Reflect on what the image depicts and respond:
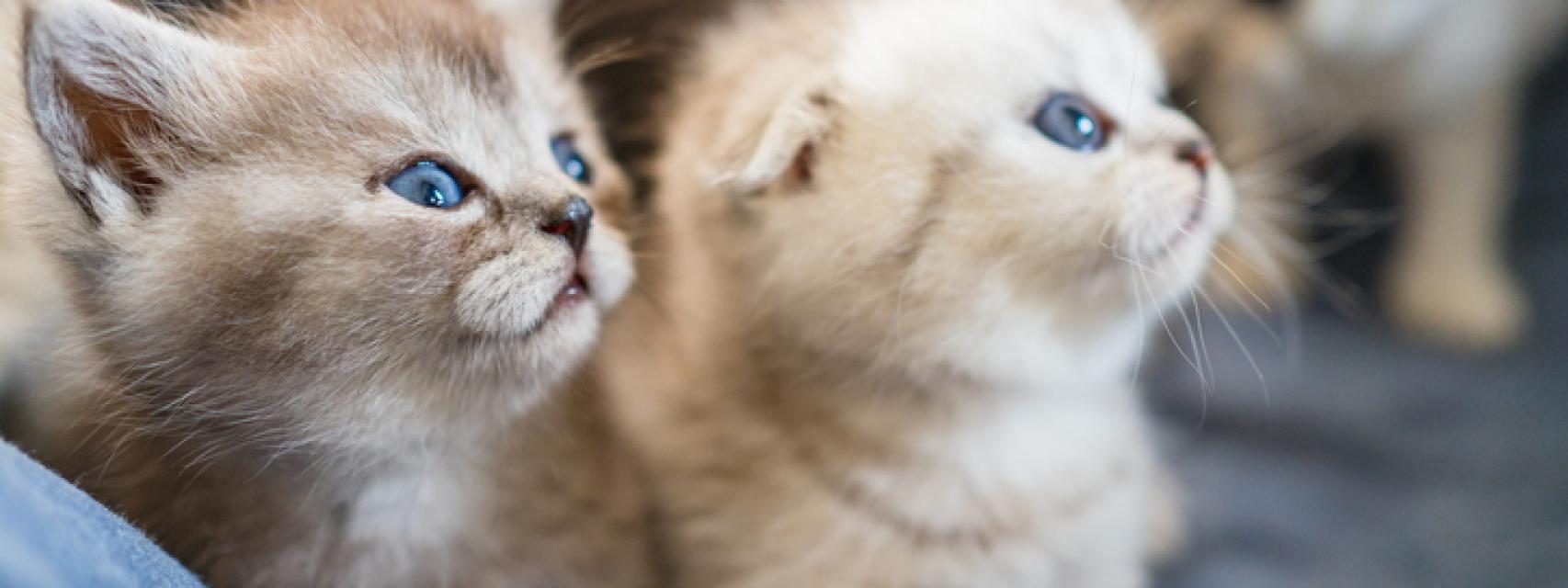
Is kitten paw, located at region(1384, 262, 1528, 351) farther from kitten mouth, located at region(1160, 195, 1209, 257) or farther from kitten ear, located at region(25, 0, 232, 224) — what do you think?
kitten ear, located at region(25, 0, 232, 224)

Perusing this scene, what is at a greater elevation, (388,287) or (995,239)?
(995,239)

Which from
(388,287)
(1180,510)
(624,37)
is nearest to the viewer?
(388,287)

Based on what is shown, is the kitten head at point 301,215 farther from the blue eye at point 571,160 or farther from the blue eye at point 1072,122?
the blue eye at point 1072,122

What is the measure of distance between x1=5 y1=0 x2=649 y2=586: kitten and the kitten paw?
100cm

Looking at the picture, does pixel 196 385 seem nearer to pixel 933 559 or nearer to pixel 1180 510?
pixel 933 559

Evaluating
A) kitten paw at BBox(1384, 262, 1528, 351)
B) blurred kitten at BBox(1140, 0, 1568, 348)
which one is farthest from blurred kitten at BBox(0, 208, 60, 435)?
kitten paw at BBox(1384, 262, 1528, 351)

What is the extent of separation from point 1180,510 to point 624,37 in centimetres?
72

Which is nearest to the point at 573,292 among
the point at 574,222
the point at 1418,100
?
the point at 574,222

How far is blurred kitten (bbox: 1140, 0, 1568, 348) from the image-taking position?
125 cm

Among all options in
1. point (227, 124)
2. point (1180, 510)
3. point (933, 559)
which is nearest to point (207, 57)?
point (227, 124)

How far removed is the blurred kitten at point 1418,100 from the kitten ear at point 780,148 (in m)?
0.59

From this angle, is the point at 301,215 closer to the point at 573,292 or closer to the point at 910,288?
the point at 573,292

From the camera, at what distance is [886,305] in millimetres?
796

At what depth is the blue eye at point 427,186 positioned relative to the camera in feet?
2.24
